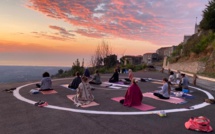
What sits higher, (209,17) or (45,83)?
(209,17)

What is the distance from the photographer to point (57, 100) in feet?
36.4

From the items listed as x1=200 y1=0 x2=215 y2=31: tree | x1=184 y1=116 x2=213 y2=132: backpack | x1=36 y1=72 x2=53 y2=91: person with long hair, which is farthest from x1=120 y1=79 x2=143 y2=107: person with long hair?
x1=200 y1=0 x2=215 y2=31: tree

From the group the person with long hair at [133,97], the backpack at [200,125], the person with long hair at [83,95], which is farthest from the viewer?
the person with long hair at [83,95]

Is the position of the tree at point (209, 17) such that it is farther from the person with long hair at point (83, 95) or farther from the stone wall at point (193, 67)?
the person with long hair at point (83, 95)

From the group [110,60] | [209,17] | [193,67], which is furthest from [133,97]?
[110,60]

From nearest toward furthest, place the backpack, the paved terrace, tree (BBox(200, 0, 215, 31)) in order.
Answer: the paved terrace, the backpack, tree (BBox(200, 0, 215, 31))

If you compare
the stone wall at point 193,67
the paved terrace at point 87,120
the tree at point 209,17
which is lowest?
the paved terrace at point 87,120

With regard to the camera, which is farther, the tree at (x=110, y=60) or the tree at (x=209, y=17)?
the tree at (x=110, y=60)

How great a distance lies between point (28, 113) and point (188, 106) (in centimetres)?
843

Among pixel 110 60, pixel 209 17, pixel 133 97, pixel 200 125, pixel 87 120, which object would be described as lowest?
pixel 87 120

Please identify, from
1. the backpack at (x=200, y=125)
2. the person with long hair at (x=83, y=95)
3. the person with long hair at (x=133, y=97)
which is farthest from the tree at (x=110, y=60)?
the backpack at (x=200, y=125)

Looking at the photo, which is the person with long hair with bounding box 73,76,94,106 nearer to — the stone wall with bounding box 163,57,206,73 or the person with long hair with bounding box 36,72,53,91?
the person with long hair with bounding box 36,72,53,91

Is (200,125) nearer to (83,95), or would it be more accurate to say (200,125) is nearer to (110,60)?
(83,95)

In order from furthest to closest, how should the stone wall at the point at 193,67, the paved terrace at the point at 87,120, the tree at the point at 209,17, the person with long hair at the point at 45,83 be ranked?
the tree at the point at 209,17, the stone wall at the point at 193,67, the person with long hair at the point at 45,83, the paved terrace at the point at 87,120
